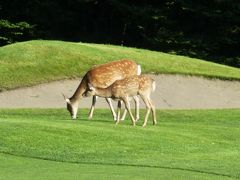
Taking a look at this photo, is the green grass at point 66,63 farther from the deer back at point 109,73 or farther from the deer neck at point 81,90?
the deer back at point 109,73

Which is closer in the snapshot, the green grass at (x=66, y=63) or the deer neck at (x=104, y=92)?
the deer neck at (x=104, y=92)

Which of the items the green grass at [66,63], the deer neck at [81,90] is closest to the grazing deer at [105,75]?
the deer neck at [81,90]

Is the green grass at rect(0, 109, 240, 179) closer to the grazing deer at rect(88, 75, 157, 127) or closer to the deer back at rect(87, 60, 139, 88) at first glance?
→ the grazing deer at rect(88, 75, 157, 127)

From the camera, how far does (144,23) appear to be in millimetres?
49375

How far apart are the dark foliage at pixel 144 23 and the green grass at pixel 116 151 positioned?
27345 mm

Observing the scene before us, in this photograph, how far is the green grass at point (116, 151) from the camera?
12398mm

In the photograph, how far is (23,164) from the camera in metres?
13.2

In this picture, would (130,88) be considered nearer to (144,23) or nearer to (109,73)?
(109,73)

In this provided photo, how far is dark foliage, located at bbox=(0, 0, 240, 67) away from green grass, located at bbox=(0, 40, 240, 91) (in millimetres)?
14025

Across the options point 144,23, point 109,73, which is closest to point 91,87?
point 109,73

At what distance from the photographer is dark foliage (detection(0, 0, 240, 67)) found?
153 ft

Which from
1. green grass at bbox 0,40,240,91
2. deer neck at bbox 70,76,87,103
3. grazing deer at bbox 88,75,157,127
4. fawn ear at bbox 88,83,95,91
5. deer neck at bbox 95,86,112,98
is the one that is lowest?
green grass at bbox 0,40,240,91

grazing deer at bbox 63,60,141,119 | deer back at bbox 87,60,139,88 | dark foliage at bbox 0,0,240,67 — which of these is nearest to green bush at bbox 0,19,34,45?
dark foliage at bbox 0,0,240,67

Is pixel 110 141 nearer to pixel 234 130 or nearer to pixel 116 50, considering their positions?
pixel 234 130
